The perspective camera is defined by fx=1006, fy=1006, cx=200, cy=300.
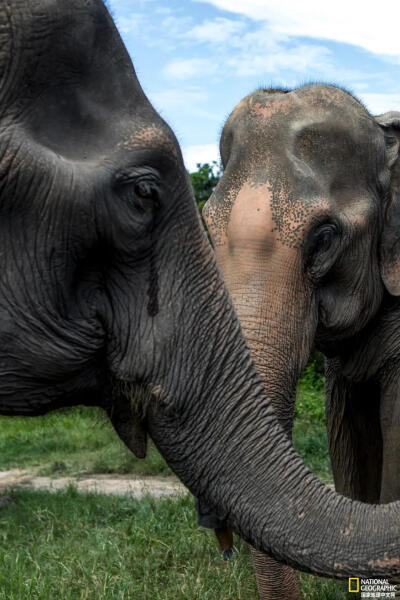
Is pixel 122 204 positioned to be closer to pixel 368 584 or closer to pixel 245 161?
pixel 245 161

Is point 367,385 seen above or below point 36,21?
below

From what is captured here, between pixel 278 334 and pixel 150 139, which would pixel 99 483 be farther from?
pixel 150 139

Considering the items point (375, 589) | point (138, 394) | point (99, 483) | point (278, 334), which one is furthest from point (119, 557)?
point (99, 483)

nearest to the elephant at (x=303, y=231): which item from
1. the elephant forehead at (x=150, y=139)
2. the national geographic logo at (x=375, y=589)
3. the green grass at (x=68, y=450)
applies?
the national geographic logo at (x=375, y=589)

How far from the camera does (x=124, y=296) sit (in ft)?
6.65

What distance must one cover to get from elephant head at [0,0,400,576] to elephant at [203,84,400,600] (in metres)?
1.35

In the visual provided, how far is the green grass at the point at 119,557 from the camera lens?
13.1 feet

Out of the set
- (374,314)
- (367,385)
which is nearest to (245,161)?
(374,314)

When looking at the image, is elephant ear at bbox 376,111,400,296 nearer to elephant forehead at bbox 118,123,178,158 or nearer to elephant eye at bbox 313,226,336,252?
elephant eye at bbox 313,226,336,252

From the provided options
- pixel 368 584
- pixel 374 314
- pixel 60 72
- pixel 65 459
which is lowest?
pixel 65 459

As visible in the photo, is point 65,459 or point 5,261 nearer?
point 5,261

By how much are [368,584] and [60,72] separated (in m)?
2.46

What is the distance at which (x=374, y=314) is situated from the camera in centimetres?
411

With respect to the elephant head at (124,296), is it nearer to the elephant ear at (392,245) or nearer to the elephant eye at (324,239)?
the elephant eye at (324,239)
